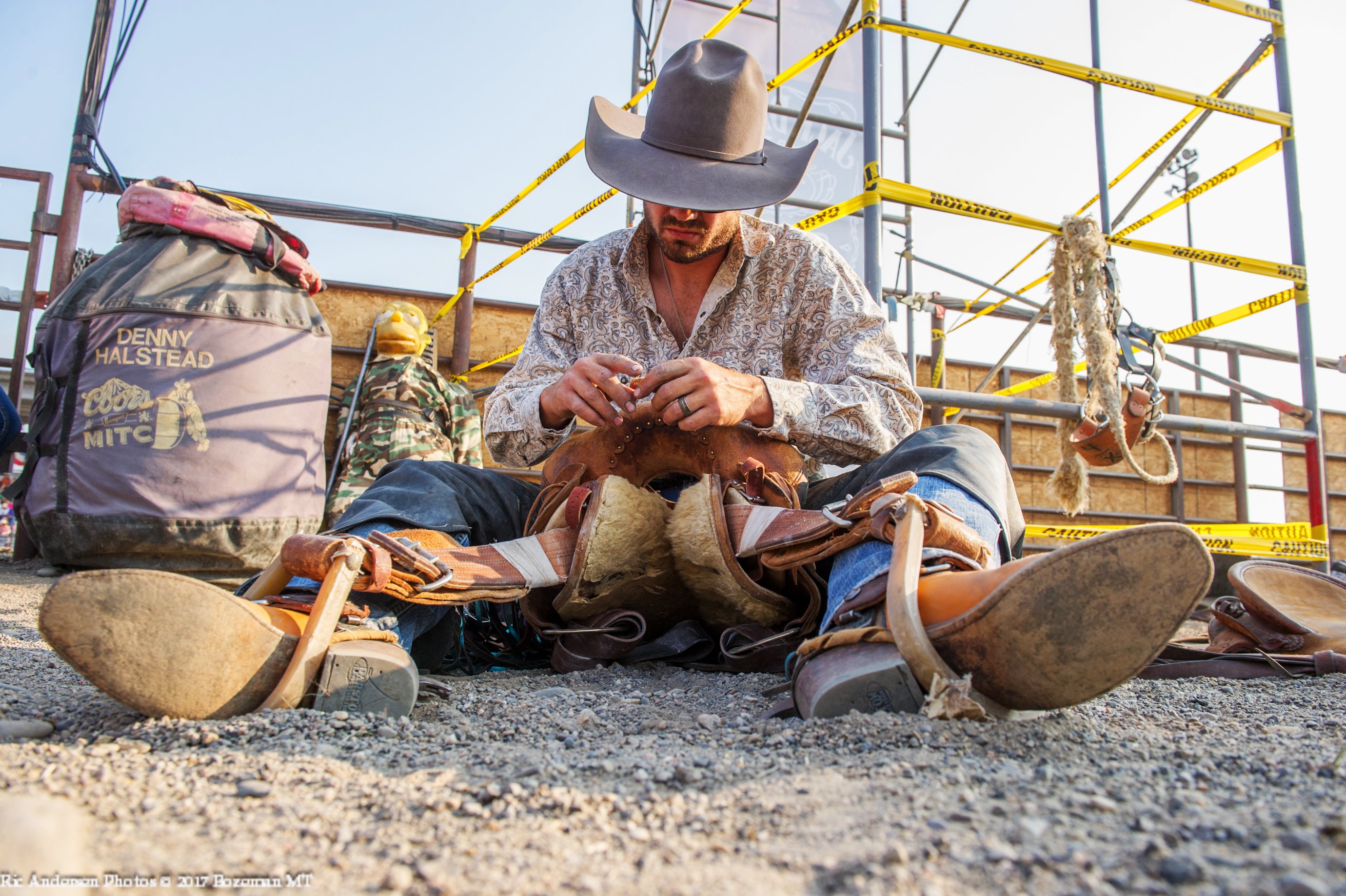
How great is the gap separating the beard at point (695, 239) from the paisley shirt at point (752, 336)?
4cm

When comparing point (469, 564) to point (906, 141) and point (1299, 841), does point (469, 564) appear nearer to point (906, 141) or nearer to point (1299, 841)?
point (1299, 841)

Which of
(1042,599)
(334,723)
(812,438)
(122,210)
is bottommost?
(334,723)

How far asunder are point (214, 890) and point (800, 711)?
58 cm

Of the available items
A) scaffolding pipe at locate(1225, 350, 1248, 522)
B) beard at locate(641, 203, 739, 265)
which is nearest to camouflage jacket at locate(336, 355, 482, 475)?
beard at locate(641, 203, 739, 265)

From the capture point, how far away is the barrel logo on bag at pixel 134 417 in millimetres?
2752

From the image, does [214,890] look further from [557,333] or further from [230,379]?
[230,379]

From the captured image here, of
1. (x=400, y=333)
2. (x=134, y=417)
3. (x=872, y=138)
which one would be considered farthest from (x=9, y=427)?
(x=872, y=138)

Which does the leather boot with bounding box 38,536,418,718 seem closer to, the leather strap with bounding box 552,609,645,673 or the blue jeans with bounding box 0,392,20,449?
the leather strap with bounding box 552,609,645,673

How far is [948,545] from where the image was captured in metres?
0.98

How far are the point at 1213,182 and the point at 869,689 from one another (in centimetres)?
353

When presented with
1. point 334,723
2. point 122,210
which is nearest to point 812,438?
point 334,723

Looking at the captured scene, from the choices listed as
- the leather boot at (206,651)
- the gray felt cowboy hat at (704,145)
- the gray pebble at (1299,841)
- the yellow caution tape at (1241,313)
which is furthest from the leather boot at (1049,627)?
the yellow caution tape at (1241,313)

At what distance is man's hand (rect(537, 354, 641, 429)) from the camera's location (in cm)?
135

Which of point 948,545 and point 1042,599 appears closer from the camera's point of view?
point 1042,599
